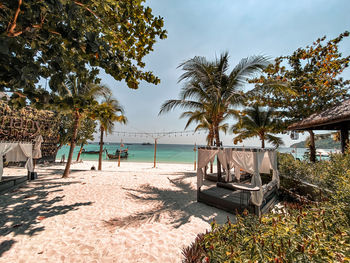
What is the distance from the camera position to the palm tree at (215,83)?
6566 mm

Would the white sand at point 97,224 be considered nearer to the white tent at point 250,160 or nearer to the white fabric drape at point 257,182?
the white fabric drape at point 257,182

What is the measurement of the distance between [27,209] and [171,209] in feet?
14.0

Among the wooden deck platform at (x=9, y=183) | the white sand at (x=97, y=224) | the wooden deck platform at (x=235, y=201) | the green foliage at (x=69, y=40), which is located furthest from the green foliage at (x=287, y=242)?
the wooden deck platform at (x=9, y=183)

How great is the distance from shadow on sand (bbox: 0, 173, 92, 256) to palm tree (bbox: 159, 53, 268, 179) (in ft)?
18.5

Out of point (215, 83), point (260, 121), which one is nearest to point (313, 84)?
point (260, 121)

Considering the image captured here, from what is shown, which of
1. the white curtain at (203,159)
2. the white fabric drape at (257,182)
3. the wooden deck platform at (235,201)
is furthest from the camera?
the white curtain at (203,159)

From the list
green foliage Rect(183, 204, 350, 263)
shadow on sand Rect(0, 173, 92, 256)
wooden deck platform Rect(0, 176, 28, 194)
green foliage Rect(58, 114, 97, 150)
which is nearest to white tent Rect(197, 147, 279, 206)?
green foliage Rect(183, 204, 350, 263)

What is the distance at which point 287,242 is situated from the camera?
125 cm

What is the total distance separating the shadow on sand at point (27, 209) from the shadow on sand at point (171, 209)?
167 centimetres

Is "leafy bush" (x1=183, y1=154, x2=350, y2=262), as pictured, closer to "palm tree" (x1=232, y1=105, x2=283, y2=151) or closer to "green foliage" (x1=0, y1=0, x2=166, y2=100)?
"green foliage" (x1=0, y1=0, x2=166, y2=100)

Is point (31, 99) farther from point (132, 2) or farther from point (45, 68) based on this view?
point (132, 2)

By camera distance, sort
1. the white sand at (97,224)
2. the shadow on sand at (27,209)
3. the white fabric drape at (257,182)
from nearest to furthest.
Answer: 1. the white sand at (97,224)
2. the shadow on sand at (27,209)
3. the white fabric drape at (257,182)

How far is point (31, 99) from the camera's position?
2252 millimetres

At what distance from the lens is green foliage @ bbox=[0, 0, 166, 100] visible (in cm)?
187
